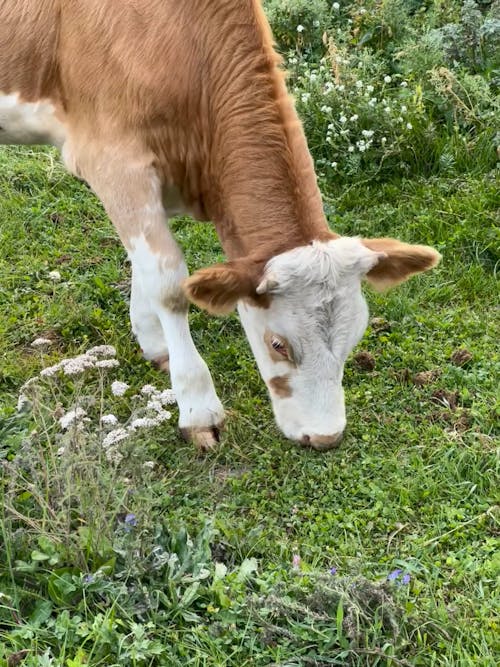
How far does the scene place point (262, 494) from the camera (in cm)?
408

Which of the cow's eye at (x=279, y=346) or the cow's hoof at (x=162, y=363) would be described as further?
the cow's hoof at (x=162, y=363)

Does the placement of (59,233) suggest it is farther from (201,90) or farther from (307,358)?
(307,358)

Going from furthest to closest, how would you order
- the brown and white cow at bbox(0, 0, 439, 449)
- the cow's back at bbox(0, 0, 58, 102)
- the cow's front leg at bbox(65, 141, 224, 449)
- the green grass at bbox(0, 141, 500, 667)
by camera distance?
the cow's back at bbox(0, 0, 58, 102), the cow's front leg at bbox(65, 141, 224, 449), the brown and white cow at bbox(0, 0, 439, 449), the green grass at bbox(0, 141, 500, 667)

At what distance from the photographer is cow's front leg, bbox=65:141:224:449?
4.18 metres

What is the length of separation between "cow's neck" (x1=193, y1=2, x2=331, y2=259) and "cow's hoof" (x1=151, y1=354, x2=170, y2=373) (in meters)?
1.12

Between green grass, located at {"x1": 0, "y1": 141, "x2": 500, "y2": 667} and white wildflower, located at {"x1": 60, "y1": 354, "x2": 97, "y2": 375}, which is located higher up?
white wildflower, located at {"x1": 60, "y1": 354, "x2": 97, "y2": 375}

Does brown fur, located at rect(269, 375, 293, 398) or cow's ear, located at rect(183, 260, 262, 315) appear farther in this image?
brown fur, located at rect(269, 375, 293, 398)

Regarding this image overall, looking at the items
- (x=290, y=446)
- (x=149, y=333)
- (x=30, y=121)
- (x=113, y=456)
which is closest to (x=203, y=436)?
(x=290, y=446)

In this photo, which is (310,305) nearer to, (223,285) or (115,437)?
(223,285)

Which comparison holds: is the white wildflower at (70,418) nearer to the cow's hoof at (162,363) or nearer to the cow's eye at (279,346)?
the cow's eye at (279,346)

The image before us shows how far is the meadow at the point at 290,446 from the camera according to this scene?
317 centimetres

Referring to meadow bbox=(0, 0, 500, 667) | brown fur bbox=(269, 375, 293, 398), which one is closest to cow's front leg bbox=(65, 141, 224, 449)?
meadow bbox=(0, 0, 500, 667)

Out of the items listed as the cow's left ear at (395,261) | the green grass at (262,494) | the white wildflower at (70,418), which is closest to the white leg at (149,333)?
the green grass at (262,494)

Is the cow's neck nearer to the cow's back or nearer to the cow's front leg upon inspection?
the cow's front leg
